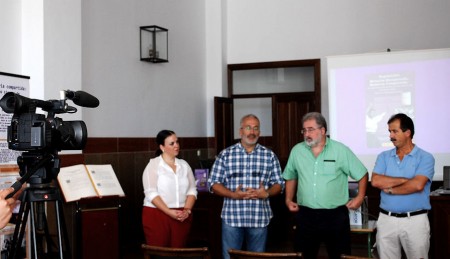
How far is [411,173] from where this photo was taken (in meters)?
4.09

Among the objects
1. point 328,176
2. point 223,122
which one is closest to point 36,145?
point 328,176

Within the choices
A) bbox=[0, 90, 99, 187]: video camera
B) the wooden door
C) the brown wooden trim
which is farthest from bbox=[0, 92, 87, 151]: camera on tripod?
the wooden door

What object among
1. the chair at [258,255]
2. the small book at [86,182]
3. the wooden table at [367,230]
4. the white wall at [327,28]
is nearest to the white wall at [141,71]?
the white wall at [327,28]

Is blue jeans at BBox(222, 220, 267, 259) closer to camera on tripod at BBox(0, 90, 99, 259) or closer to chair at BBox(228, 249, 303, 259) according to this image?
chair at BBox(228, 249, 303, 259)

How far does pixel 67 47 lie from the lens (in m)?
5.60

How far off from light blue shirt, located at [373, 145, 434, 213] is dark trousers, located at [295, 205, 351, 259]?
327 mm

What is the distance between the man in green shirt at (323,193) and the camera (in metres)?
4.09

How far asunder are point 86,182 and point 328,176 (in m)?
2.01

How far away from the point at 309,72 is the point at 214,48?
165cm

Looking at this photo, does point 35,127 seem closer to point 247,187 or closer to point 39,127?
point 39,127

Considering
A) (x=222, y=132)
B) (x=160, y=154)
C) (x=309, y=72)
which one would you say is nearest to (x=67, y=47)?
(x=160, y=154)

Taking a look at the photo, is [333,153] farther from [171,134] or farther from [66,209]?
[66,209]

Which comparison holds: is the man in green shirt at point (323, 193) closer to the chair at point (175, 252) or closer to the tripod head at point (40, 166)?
the chair at point (175, 252)

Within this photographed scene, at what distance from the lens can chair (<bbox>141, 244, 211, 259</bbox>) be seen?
9.66 ft
